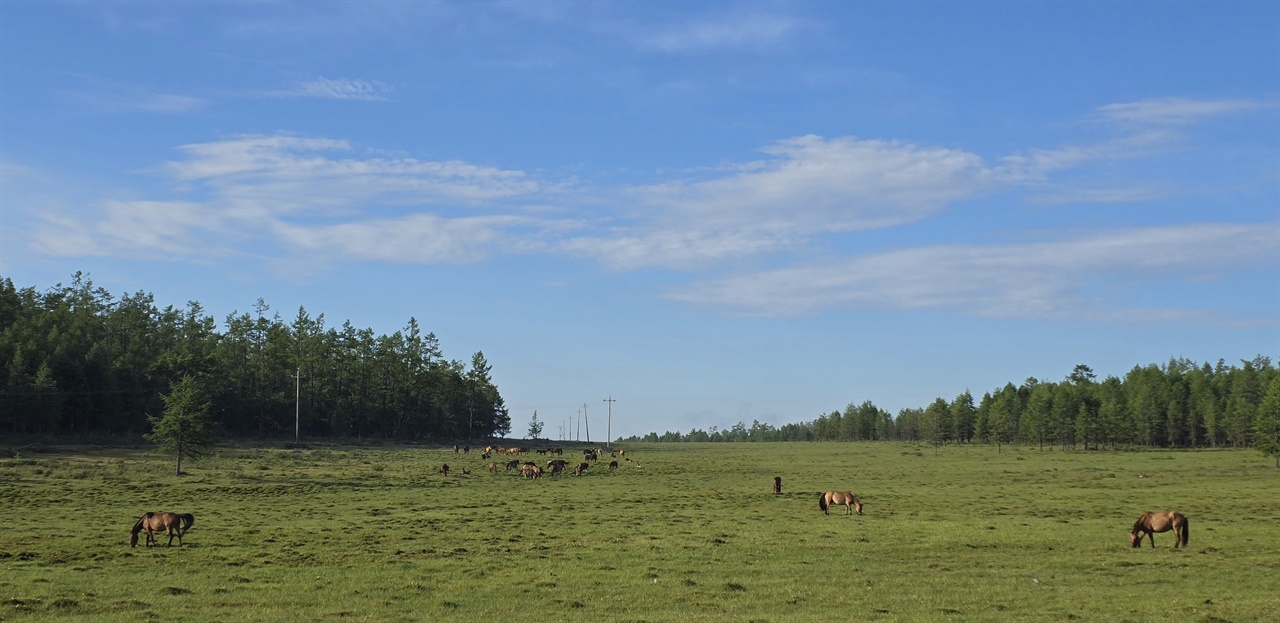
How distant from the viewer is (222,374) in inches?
4978

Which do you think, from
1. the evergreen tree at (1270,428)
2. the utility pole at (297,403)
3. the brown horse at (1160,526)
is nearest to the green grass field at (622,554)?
the brown horse at (1160,526)

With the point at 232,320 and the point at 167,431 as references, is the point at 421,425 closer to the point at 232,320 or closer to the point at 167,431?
the point at 232,320

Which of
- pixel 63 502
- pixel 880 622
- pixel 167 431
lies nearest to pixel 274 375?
pixel 167 431

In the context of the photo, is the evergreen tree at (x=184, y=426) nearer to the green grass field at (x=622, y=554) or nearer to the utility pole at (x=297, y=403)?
the green grass field at (x=622, y=554)

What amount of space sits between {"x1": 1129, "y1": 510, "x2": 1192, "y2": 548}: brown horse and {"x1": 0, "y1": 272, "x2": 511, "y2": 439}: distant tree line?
81884 mm

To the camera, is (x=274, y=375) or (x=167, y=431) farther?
(x=274, y=375)

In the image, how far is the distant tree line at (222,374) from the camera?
99500 mm

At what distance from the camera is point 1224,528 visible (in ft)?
108

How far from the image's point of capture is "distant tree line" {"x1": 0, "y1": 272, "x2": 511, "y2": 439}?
326ft

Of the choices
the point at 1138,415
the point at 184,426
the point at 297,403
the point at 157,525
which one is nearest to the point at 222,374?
the point at 297,403

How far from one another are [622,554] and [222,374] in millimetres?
115339

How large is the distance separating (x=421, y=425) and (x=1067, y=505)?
125 m

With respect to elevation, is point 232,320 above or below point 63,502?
above

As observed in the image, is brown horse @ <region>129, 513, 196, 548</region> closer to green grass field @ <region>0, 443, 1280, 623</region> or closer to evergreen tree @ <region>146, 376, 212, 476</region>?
green grass field @ <region>0, 443, 1280, 623</region>
